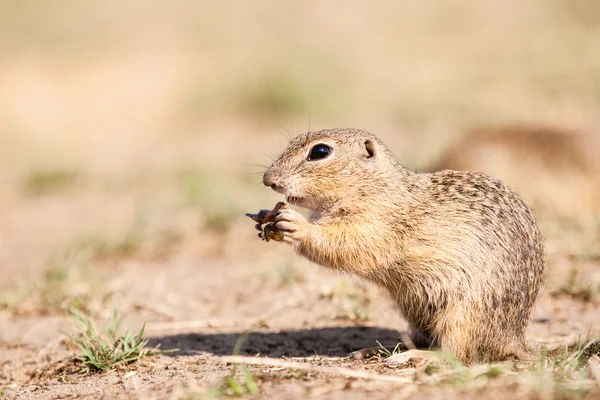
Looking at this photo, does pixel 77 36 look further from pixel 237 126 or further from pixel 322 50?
pixel 237 126


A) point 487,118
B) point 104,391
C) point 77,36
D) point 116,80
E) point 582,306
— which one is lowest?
point 104,391

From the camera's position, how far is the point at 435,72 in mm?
12047

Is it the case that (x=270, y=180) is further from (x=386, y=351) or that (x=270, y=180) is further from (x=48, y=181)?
(x=48, y=181)

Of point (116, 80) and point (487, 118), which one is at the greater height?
point (116, 80)

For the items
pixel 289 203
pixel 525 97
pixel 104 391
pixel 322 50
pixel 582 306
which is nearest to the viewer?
pixel 104 391

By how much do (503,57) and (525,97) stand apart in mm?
2294

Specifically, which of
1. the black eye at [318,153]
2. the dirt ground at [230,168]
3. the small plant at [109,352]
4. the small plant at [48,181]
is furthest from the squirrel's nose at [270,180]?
the small plant at [48,181]

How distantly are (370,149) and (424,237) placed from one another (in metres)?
0.62

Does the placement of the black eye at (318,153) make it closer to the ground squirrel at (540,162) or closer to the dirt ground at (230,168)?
the dirt ground at (230,168)

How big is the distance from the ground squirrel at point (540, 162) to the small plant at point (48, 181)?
4.63 meters

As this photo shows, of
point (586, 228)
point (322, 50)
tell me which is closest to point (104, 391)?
point (586, 228)

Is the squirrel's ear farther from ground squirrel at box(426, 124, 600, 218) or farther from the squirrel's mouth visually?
ground squirrel at box(426, 124, 600, 218)

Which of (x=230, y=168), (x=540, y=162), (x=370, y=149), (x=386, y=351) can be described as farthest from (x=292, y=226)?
(x=230, y=168)

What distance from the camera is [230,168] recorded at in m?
8.98
